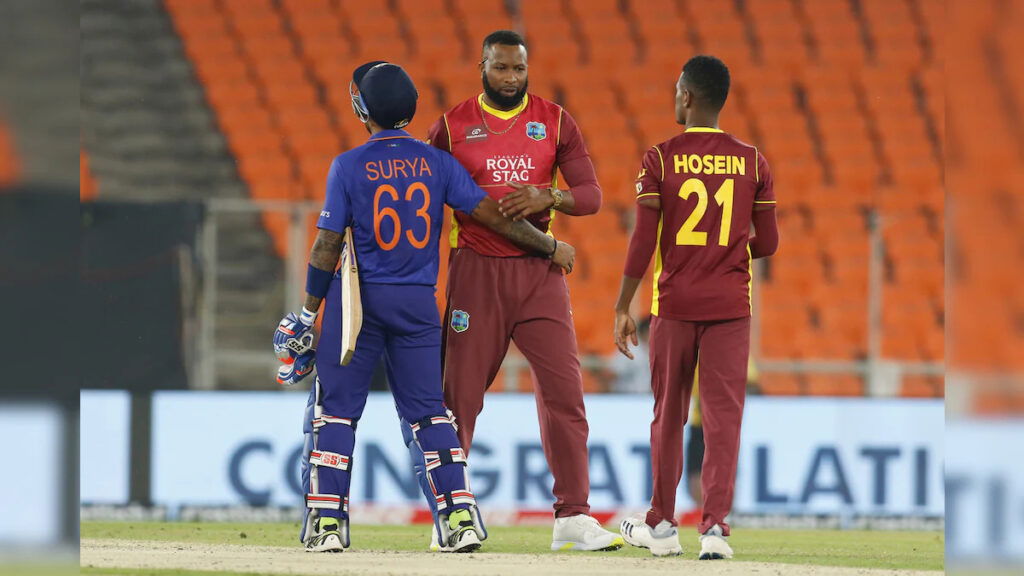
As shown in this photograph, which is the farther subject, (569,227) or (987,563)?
(569,227)

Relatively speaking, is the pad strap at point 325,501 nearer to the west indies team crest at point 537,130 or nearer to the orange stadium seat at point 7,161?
the west indies team crest at point 537,130

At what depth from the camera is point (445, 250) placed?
9648mm

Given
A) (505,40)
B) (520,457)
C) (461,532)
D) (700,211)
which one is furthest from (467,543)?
(520,457)

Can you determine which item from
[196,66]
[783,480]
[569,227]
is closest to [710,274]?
[783,480]

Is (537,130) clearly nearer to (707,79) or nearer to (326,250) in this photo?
(707,79)

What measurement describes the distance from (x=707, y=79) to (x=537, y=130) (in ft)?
2.11

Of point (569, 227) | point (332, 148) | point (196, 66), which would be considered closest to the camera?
point (569, 227)

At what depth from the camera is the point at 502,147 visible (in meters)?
4.59

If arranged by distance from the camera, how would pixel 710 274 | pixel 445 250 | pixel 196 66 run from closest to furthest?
1. pixel 710 274
2. pixel 445 250
3. pixel 196 66

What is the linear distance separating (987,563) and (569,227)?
29.9ft

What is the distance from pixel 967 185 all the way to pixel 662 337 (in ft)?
9.46

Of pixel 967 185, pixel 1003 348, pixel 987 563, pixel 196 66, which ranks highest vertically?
pixel 196 66

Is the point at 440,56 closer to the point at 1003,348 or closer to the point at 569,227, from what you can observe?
the point at 569,227

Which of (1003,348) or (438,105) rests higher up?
(438,105)
